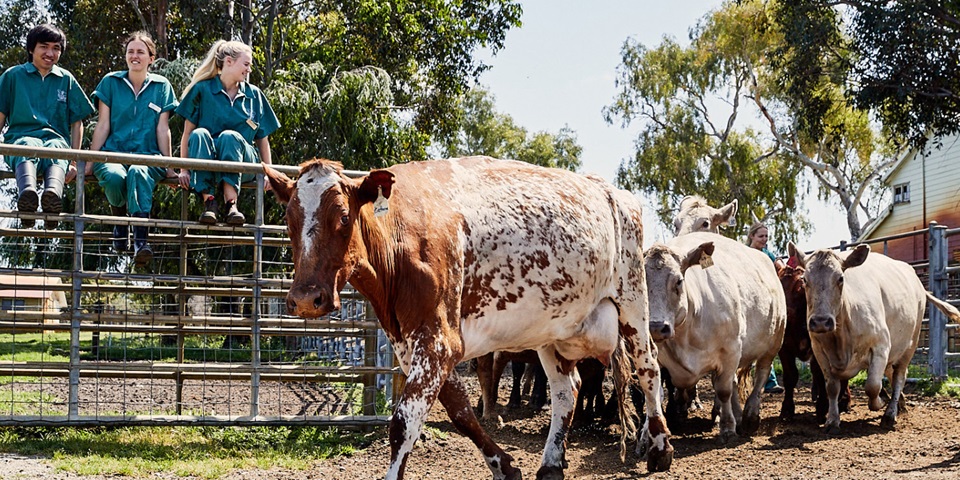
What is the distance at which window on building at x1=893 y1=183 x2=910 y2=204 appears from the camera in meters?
34.0

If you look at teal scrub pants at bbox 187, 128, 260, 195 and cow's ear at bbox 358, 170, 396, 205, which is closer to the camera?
cow's ear at bbox 358, 170, 396, 205

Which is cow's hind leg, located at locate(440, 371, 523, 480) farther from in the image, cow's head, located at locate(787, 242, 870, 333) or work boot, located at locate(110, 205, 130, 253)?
cow's head, located at locate(787, 242, 870, 333)

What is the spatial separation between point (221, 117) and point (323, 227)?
11.1ft

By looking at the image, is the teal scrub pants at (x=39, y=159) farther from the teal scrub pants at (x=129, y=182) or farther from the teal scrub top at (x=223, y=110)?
the teal scrub top at (x=223, y=110)

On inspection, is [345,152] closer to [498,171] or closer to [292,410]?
[292,410]

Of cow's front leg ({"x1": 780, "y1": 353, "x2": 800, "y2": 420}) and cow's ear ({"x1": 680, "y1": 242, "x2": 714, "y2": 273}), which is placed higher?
cow's ear ({"x1": 680, "y1": 242, "x2": 714, "y2": 273})

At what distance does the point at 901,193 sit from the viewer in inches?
1353

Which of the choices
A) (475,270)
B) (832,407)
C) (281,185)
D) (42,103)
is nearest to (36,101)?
(42,103)

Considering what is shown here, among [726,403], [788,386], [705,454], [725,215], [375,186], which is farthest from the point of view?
[725,215]

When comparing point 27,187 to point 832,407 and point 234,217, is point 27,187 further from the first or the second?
point 832,407

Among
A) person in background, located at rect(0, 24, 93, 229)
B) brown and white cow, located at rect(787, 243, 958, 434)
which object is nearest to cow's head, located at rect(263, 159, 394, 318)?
person in background, located at rect(0, 24, 93, 229)

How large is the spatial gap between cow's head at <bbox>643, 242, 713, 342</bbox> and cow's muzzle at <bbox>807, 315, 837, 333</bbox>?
65.0 inches

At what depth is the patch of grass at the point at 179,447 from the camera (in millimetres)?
7000

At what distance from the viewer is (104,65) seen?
84.2ft
